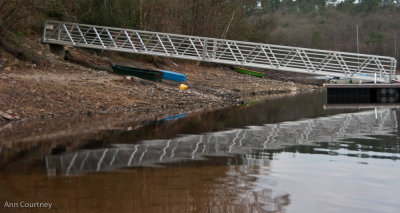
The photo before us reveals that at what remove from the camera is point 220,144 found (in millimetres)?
14203

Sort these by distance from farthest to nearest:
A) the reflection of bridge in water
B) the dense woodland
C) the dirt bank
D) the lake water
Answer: the dense woodland → the dirt bank → the reflection of bridge in water → the lake water

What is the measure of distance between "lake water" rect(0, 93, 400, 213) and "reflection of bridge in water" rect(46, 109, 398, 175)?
2 cm

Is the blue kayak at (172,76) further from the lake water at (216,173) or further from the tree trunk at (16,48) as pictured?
the lake water at (216,173)

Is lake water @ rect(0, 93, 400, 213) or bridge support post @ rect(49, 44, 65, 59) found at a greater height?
bridge support post @ rect(49, 44, 65, 59)

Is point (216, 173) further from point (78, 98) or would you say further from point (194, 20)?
point (194, 20)

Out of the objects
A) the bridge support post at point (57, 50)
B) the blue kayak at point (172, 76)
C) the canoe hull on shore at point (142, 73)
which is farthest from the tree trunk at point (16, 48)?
the blue kayak at point (172, 76)

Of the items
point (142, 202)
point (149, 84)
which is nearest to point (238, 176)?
point (142, 202)

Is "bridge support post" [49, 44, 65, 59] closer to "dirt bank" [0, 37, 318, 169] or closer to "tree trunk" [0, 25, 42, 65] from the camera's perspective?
"dirt bank" [0, 37, 318, 169]

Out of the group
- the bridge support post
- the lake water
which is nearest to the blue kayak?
the bridge support post

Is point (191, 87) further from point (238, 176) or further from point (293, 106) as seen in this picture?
point (238, 176)

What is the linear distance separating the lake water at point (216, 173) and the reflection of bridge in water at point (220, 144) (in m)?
0.02

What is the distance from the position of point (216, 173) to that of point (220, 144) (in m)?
3.81

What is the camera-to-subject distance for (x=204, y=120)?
19.9 m

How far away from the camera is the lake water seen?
8.38 meters
